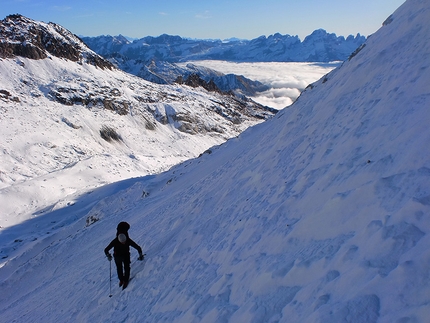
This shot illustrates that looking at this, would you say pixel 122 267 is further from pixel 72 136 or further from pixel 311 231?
pixel 72 136

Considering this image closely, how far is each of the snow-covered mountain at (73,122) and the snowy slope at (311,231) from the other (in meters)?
21.3

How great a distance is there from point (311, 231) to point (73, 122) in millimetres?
54434

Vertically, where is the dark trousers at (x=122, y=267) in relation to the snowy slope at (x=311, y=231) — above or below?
below

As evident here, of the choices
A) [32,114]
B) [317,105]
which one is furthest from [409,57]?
[32,114]

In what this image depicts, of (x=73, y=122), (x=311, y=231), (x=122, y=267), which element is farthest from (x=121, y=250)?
(x=73, y=122)

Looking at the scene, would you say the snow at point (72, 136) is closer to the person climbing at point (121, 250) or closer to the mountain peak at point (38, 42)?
the mountain peak at point (38, 42)

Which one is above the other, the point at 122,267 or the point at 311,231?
the point at 311,231

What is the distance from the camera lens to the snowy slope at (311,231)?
3.97 m

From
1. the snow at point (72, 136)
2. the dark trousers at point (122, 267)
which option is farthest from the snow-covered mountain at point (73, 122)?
the dark trousers at point (122, 267)

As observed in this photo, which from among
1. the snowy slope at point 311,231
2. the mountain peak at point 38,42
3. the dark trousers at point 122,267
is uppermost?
the mountain peak at point 38,42

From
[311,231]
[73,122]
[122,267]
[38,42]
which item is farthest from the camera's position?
[38,42]

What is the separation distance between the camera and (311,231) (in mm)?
5535

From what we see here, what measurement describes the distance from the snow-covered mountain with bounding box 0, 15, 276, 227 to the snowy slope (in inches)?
839

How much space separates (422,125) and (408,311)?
3635mm
